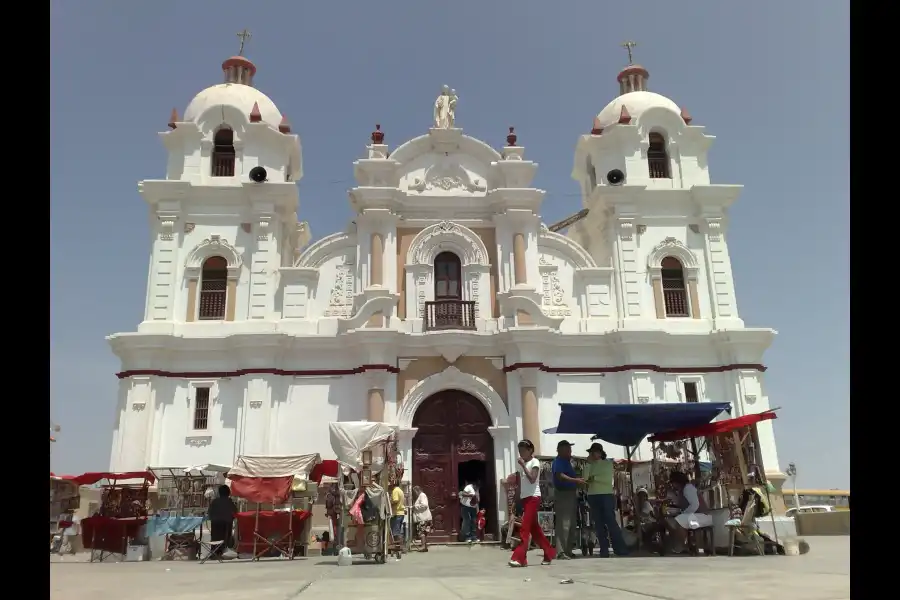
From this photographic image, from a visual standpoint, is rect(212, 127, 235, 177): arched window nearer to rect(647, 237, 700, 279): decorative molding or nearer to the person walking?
the person walking

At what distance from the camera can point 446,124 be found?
2156 centimetres

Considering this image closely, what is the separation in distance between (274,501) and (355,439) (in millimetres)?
2680

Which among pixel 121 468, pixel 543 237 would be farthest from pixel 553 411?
pixel 121 468

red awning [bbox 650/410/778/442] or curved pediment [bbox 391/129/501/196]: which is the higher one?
curved pediment [bbox 391/129/501/196]

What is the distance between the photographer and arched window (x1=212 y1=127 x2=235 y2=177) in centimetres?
2148

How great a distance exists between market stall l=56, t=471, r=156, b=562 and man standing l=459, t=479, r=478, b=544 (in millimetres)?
7210

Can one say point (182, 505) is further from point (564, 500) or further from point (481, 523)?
point (564, 500)

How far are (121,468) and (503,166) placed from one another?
43.4ft

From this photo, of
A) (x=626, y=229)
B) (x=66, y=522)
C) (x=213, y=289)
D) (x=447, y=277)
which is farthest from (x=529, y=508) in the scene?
(x=66, y=522)

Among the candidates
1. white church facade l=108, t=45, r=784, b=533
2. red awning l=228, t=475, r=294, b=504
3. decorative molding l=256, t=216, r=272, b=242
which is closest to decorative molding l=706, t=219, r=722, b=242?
white church facade l=108, t=45, r=784, b=533

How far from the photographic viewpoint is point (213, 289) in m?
20.0
